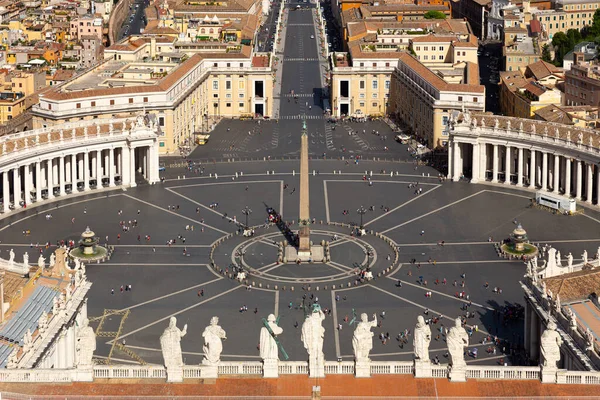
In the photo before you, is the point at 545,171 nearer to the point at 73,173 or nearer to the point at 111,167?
the point at 111,167

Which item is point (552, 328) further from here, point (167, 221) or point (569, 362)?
point (167, 221)

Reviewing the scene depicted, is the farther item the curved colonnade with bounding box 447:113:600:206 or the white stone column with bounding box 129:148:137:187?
the white stone column with bounding box 129:148:137:187

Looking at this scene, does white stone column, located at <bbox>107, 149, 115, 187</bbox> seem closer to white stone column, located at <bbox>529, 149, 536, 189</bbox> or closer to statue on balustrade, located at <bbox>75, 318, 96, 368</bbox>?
white stone column, located at <bbox>529, 149, 536, 189</bbox>

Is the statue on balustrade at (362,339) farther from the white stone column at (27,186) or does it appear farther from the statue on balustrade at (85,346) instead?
the white stone column at (27,186)

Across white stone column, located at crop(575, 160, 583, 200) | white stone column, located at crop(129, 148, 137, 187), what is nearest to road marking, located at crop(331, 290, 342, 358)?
white stone column, located at crop(575, 160, 583, 200)

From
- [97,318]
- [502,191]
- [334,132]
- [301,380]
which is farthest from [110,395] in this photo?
[334,132]
